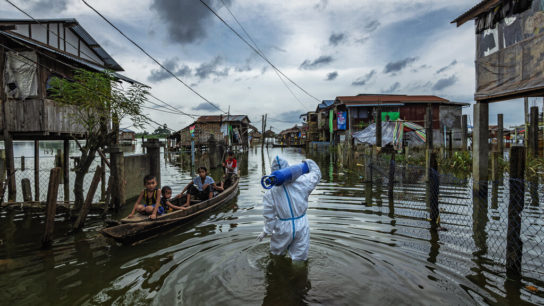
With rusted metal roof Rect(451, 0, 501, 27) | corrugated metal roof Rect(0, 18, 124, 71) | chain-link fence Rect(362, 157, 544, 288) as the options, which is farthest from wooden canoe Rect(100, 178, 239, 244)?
rusted metal roof Rect(451, 0, 501, 27)

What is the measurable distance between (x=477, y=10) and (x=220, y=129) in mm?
→ 26731

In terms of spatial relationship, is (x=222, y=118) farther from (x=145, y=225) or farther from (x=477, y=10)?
(x=145, y=225)

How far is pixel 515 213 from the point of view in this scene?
4.65 meters

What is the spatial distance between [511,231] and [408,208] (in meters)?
4.62

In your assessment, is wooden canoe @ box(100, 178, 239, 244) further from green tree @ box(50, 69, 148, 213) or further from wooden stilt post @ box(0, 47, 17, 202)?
wooden stilt post @ box(0, 47, 17, 202)

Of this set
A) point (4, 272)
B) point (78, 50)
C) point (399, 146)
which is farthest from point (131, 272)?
point (399, 146)

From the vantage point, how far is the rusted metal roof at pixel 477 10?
9.48 metres

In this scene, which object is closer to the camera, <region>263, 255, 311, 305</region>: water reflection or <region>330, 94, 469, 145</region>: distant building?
<region>263, 255, 311, 305</region>: water reflection

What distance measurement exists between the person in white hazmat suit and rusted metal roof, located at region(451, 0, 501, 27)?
30.4 feet

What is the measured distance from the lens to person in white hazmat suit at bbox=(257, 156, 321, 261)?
15.5 ft

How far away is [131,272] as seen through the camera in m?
5.28

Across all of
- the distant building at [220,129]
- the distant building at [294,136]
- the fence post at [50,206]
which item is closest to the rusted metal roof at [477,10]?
the fence post at [50,206]

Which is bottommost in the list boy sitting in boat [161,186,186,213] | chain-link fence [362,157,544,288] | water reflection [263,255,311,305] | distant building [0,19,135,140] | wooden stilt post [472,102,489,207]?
water reflection [263,255,311,305]

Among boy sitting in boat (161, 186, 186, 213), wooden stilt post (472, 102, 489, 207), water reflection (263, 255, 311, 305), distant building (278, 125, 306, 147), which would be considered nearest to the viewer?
water reflection (263, 255, 311, 305)
